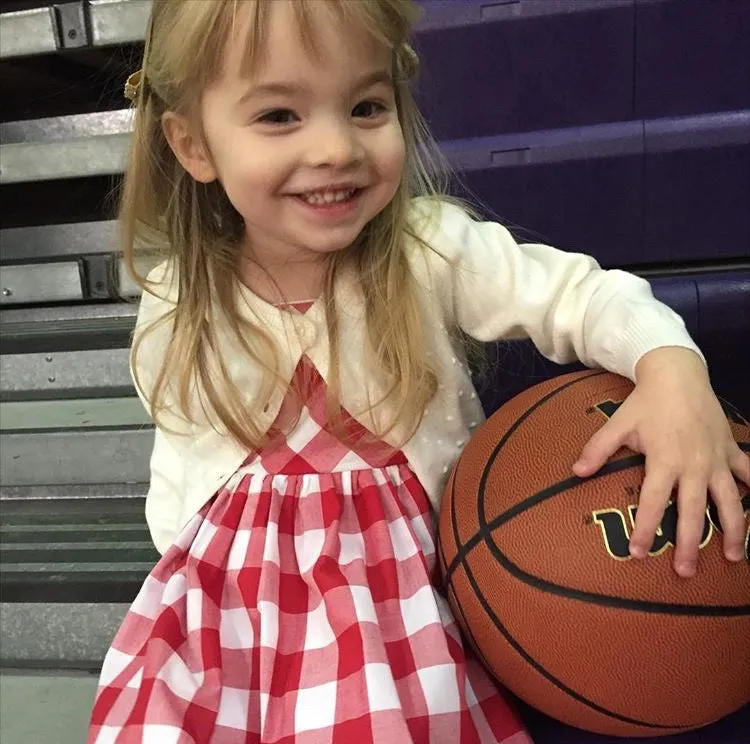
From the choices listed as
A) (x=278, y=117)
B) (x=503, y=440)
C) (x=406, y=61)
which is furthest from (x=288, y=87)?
(x=503, y=440)

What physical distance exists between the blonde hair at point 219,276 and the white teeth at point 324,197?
4.6 inches

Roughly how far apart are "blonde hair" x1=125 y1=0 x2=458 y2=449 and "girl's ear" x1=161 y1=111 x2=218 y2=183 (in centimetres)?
2

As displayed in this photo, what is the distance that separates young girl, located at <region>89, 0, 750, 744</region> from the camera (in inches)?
32.8

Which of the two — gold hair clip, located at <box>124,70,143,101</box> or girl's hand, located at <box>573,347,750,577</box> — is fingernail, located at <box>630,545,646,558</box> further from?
gold hair clip, located at <box>124,70,143,101</box>

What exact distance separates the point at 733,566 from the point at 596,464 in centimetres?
15

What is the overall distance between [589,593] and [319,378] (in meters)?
0.42

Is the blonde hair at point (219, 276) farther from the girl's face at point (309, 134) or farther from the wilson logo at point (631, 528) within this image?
the wilson logo at point (631, 528)

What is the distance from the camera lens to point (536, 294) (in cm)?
100

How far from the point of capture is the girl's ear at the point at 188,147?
38.2 inches

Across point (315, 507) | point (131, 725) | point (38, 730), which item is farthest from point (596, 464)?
point (38, 730)

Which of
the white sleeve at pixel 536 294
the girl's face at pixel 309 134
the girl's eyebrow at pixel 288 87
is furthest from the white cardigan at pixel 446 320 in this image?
the girl's eyebrow at pixel 288 87

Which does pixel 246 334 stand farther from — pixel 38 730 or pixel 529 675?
pixel 38 730

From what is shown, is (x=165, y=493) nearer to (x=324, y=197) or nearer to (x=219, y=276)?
(x=219, y=276)

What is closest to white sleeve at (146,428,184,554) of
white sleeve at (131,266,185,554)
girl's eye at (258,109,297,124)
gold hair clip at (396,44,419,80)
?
white sleeve at (131,266,185,554)
